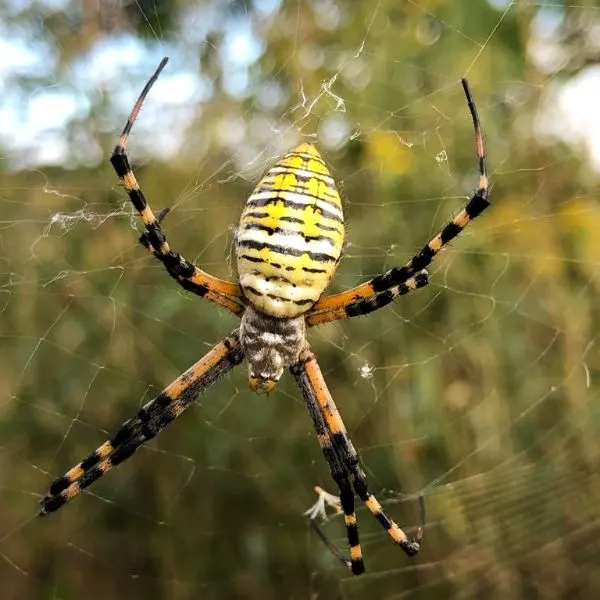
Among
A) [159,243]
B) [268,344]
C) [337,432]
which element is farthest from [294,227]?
[337,432]

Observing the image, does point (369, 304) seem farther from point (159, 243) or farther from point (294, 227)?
point (159, 243)

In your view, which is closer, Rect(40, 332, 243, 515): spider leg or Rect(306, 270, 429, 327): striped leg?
Rect(306, 270, 429, 327): striped leg

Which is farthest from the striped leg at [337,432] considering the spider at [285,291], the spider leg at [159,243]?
the spider leg at [159,243]

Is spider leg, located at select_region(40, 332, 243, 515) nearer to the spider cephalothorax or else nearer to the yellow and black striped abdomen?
the spider cephalothorax

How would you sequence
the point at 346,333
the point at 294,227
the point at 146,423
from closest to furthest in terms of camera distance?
the point at 294,227 < the point at 146,423 < the point at 346,333

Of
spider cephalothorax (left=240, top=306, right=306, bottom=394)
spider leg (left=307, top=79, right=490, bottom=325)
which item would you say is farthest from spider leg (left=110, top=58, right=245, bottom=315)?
spider leg (left=307, top=79, right=490, bottom=325)

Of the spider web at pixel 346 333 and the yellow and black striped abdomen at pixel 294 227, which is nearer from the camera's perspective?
the yellow and black striped abdomen at pixel 294 227

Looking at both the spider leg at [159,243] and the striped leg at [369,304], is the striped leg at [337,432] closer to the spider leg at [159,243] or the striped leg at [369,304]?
the striped leg at [369,304]
